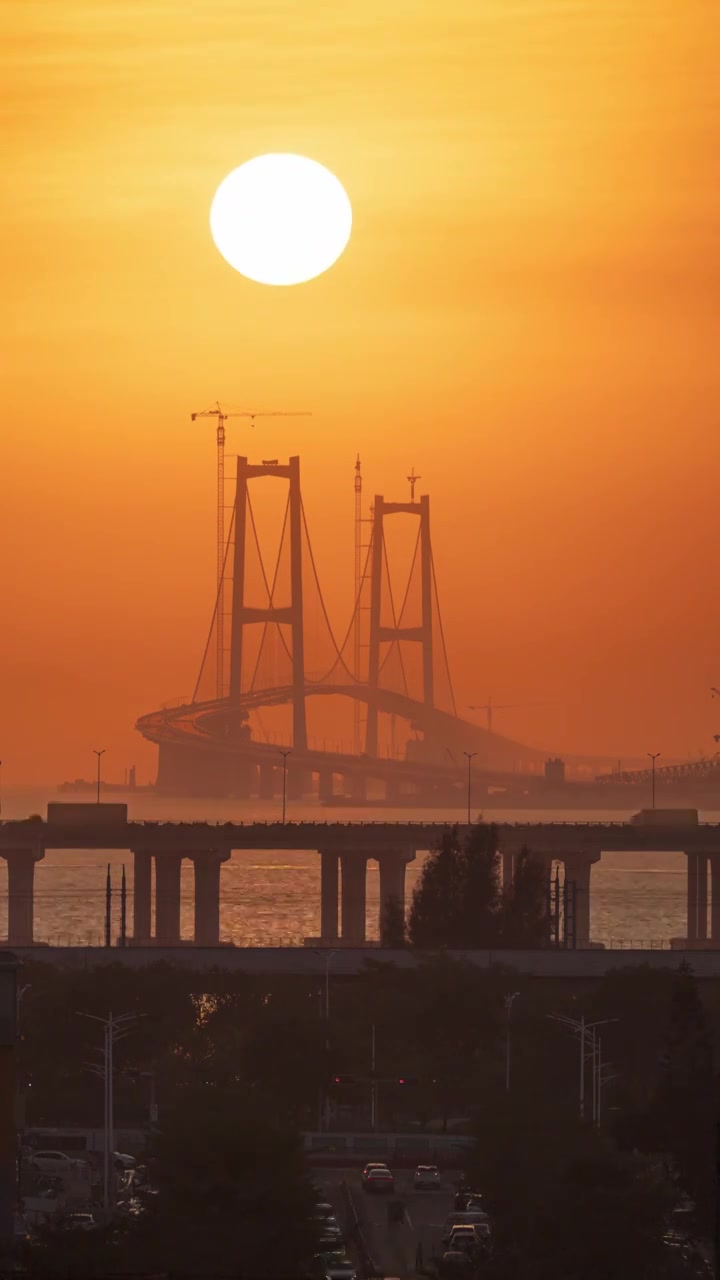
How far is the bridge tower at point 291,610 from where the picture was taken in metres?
142

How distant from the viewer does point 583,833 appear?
296 feet

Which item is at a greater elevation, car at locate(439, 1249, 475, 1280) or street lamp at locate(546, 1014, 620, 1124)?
street lamp at locate(546, 1014, 620, 1124)

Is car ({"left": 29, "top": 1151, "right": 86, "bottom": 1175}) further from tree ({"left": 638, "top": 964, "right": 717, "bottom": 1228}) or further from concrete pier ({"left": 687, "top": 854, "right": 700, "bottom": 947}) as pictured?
concrete pier ({"left": 687, "top": 854, "right": 700, "bottom": 947})

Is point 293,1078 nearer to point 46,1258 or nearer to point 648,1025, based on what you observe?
point 648,1025

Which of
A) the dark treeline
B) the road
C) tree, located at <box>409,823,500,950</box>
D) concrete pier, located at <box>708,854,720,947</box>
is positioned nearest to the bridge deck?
concrete pier, located at <box>708,854,720,947</box>

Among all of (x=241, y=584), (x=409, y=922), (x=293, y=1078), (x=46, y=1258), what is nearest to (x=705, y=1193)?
(x=46, y=1258)

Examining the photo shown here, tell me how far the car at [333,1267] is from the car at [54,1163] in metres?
8.69

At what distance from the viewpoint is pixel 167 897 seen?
87938mm

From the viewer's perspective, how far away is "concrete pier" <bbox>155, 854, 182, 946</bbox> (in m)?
85.4

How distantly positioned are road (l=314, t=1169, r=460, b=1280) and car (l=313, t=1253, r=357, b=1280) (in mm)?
618

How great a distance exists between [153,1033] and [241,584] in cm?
10226

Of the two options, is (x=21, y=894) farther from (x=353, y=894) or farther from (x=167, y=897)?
(x=353, y=894)

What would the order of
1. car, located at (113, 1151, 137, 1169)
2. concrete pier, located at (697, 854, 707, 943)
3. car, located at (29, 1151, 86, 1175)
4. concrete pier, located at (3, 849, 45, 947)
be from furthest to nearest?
1. concrete pier, located at (697, 854, 707, 943)
2. concrete pier, located at (3, 849, 45, 947)
3. car, located at (113, 1151, 137, 1169)
4. car, located at (29, 1151, 86, 1175)

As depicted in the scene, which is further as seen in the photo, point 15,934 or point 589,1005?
point 15,934
